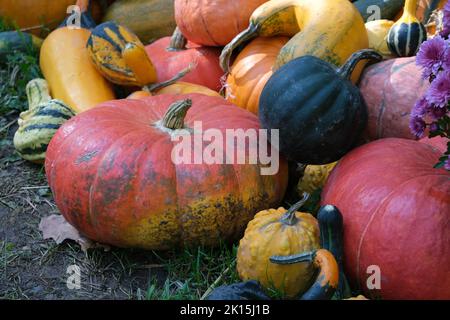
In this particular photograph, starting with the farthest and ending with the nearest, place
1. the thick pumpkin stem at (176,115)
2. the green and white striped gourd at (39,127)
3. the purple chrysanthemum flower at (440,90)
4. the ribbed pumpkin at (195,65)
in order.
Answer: the ribbed pumpkin at (195,65) < the green and white striped gourd at (39,127) < the thick pumpkin stem at (176,115) < the purple chrysanthemum flower at (440,90)

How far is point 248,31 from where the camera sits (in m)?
3.41

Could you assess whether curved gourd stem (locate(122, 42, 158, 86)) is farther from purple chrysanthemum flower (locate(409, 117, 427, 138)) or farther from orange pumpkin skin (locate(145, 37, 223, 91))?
purple chrysanthemum flower (locate(409, 117, 427, 138))

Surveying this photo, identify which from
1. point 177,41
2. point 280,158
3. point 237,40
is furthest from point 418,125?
point 177,41

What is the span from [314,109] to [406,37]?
80 centimetres

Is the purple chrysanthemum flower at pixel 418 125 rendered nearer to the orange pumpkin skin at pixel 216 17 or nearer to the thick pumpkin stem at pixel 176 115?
the thick pumpkin stem at pixel 176 115

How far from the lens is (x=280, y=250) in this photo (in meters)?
2.33

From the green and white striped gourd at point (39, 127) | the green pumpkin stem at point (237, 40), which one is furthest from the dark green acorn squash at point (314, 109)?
the green and white striped gourd at point (39, 127)

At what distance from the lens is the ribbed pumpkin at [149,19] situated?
4.38m

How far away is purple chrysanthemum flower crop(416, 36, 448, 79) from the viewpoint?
80.7 inches

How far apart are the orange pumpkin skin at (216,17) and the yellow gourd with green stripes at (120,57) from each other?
0.32 m
